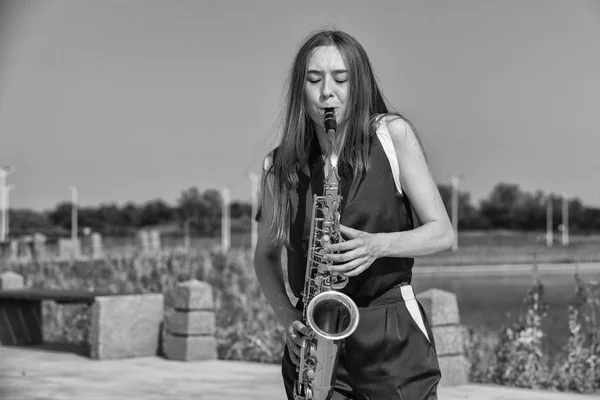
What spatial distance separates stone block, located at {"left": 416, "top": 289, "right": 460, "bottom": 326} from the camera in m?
7.70

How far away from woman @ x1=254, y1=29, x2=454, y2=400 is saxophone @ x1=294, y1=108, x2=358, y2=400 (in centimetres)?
4

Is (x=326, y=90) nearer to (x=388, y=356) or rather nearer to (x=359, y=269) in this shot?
(x=359, y=269)

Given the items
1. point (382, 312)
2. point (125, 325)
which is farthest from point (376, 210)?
point (125, 325)

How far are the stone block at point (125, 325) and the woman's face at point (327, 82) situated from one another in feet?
24.1

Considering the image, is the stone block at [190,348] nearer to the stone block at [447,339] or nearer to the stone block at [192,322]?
the stone block at [192,322]

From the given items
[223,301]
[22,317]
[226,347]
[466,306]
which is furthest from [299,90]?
→ [466,306]

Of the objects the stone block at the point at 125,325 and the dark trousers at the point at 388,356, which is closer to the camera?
the dark trousers at the point at 388,356

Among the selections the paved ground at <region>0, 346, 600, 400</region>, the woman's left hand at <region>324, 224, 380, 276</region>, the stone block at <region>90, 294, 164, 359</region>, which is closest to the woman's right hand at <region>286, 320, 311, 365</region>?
the woman's left hand at <region>324, 224, 380, 276</region>

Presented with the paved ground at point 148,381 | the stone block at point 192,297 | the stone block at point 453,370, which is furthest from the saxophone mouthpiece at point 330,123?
the stone block at point 192,297

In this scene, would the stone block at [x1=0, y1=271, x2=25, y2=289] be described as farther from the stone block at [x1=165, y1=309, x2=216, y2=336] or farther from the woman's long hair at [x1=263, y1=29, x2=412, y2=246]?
the woman's long hair at [x1=263, y1=29, x2=412, y2=246]

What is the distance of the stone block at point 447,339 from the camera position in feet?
25.1

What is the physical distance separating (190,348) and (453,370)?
108 inches

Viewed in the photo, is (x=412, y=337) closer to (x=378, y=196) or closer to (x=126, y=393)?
(x=378, y=196)

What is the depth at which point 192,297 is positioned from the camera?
947 centimetres
